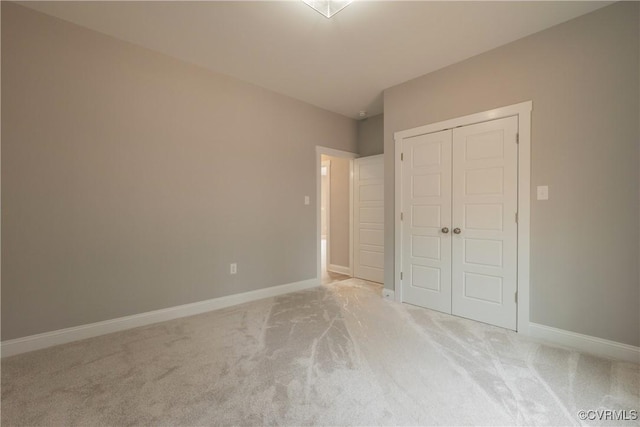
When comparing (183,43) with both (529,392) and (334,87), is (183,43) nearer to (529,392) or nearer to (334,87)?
(334,87)

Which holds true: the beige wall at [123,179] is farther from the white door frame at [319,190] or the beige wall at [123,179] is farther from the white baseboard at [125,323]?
the white door frame at [319,190]

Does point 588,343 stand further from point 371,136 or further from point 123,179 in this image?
point 123,179

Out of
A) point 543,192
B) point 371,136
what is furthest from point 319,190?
point 543,192

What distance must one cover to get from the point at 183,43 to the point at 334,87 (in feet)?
5.69

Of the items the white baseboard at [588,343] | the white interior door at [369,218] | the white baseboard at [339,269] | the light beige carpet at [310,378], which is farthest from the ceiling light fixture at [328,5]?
the white baseboard at [339,269]

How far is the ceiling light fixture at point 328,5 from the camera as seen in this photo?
2.06 m

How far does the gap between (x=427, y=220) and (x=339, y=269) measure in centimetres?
236

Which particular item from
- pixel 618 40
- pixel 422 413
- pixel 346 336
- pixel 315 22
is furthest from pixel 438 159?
pixel 422 413

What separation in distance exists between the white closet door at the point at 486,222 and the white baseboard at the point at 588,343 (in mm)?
215

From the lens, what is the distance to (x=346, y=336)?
2512mm

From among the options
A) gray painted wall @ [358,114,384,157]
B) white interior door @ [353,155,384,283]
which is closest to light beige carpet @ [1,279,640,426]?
white interior door @ [353,155,384,283]

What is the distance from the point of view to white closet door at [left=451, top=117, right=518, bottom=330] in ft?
8.71

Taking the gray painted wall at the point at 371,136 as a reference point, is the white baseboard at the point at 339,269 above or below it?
below

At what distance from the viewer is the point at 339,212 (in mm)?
5184
